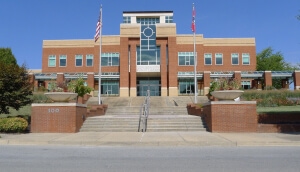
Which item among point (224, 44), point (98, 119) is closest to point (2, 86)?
point (98, 119)

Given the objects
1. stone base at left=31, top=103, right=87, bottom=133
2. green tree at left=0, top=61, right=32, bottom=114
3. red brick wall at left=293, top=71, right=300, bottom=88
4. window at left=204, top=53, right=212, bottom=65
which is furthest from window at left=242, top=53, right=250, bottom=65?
green tree at left=0, top=61, right=32, bottom=114

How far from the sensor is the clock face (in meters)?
50.7

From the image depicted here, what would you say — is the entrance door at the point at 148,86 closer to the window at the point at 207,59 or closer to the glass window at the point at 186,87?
the glass window at the point at 186,87

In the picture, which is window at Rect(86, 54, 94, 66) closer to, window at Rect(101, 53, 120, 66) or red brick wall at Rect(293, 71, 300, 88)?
window at Rect(101, 53, 120, 66)

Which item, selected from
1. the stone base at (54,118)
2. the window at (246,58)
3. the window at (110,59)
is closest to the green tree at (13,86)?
the stone base at (54,118)

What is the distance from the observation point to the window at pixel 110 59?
53.2 meters

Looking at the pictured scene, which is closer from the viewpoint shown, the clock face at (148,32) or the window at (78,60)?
the clock face at (148,32)

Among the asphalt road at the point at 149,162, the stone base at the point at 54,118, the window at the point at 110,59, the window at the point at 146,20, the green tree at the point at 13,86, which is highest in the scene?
the window at the point at 146,20

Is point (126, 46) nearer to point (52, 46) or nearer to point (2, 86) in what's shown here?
point (52, 46)

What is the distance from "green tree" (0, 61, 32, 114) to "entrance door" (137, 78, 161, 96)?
3309 cm

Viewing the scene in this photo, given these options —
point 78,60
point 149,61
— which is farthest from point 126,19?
point 149,61

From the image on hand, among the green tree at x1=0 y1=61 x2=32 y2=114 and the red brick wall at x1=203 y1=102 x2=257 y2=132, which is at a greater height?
the green tree at x1=0 y1=61 x2=32 y2=114

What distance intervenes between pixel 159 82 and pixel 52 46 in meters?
19.4

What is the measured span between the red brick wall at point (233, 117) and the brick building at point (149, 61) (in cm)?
3145
